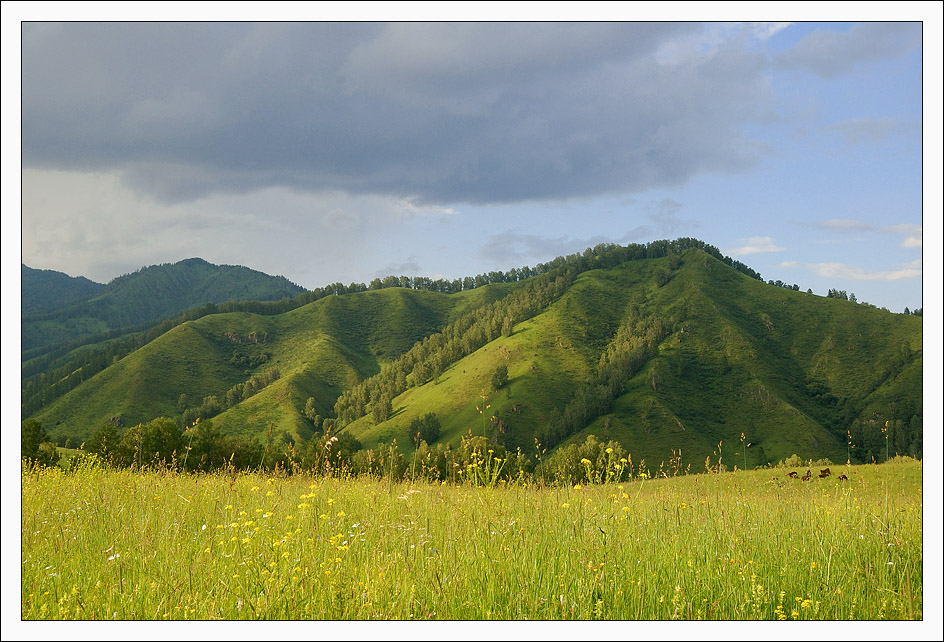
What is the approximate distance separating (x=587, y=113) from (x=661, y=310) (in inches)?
6667

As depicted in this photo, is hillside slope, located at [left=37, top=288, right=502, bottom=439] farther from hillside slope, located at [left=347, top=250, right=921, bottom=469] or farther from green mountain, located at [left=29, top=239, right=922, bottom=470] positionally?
hillside slope, located at [left=347, top=250, right=921, bottom=469]

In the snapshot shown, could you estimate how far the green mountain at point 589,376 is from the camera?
386 feet

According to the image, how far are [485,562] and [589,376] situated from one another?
139 meters

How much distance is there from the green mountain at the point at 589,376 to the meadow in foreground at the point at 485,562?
95283 millimetres

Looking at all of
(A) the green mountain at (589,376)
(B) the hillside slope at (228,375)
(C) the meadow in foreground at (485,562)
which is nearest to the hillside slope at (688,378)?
(A) the green mountain at (589,376)

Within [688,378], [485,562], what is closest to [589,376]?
[688,378]

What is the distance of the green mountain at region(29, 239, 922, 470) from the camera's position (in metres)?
118

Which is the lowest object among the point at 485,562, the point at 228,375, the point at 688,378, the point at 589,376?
the point at 485,562

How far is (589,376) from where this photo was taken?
139625 millimetres

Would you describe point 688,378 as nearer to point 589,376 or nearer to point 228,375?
point 589,376

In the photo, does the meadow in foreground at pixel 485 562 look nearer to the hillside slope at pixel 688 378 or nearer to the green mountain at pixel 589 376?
the green mountain at pixel 589 376

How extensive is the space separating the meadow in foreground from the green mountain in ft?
313

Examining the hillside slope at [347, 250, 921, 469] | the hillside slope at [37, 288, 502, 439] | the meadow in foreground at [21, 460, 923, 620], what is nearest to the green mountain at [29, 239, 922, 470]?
the hillside slope at [347, 250, 921, 469]

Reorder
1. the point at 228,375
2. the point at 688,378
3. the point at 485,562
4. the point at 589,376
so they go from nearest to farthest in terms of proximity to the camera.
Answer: the point at 485,562 < the point at 688,378 < the point at 589,376 < the point at 228,375
